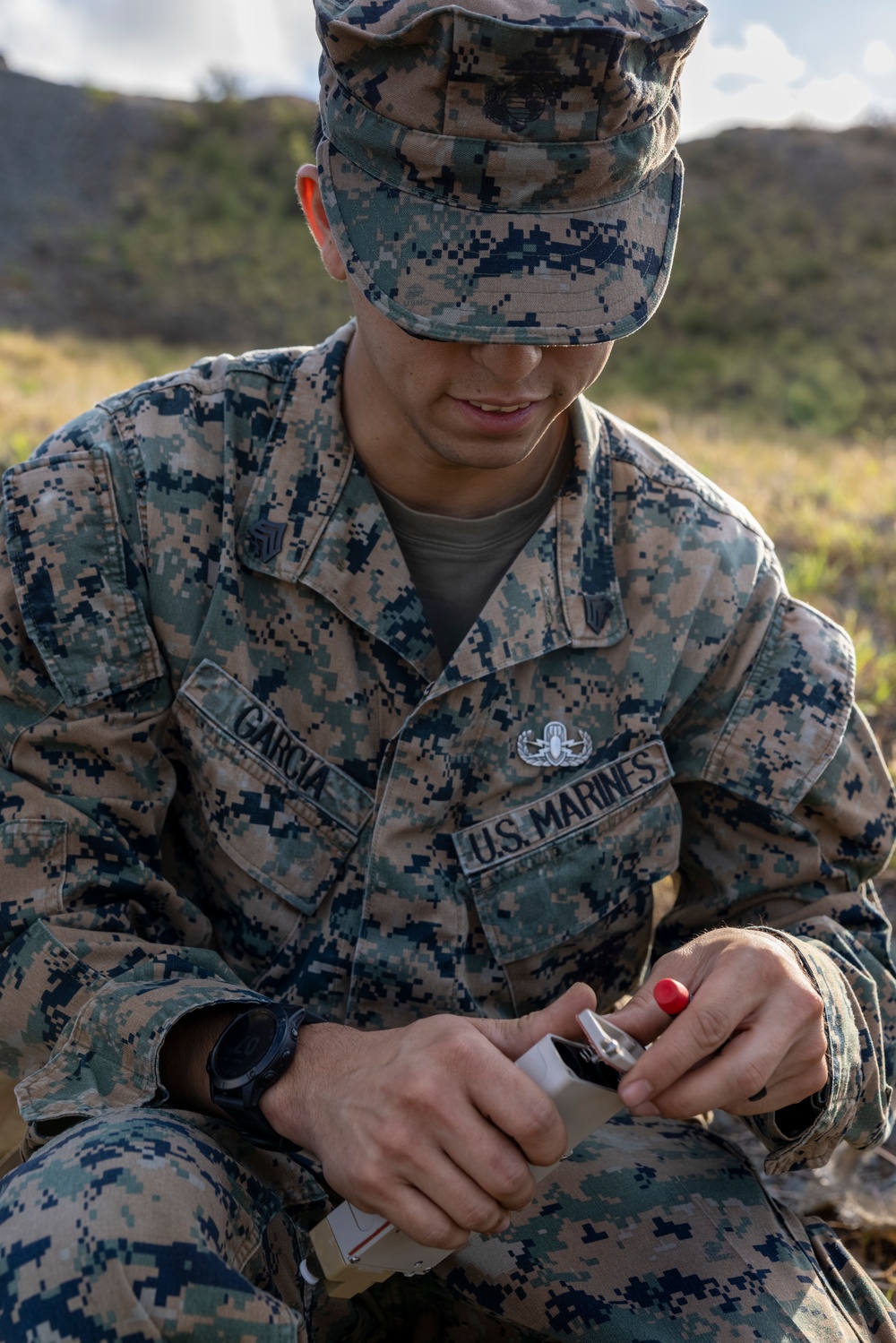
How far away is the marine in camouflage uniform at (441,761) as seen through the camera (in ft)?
5.56

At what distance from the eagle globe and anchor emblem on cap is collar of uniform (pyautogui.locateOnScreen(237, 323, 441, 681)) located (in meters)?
0.20

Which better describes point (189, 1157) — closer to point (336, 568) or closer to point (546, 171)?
point (336, 568)

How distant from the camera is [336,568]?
2.03 metres

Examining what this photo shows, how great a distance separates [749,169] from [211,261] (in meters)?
11.3

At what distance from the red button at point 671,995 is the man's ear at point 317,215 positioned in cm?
121

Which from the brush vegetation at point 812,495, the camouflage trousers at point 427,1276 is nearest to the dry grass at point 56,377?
the brush vegetation at point 812,495

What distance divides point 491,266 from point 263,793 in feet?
3.03

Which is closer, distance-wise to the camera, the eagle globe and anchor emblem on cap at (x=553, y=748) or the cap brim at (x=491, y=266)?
the cap brim at (x=491, y=266)

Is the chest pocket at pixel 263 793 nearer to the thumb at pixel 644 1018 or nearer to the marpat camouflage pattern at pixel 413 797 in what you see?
the marpat camouflage pattern at pixel 413 797

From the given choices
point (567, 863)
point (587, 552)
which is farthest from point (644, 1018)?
point (587, 552)

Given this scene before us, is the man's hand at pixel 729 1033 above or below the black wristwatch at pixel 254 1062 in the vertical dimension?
above

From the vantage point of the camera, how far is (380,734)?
2.05 m

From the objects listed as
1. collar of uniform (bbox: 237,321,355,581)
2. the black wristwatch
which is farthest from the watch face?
collar of uniform (bbox: 237,321,355,581)

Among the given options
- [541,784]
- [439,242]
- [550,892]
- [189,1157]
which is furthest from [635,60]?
[189,1157]
